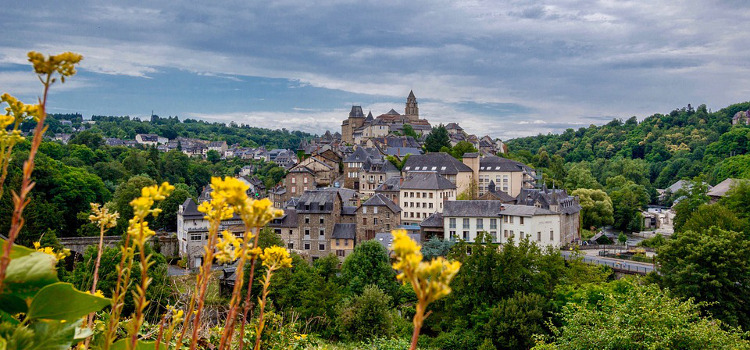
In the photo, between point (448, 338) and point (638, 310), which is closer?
point (638, 310)

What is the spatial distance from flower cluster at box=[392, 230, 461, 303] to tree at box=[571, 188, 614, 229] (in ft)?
202

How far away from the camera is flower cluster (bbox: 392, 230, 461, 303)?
1.60 meters

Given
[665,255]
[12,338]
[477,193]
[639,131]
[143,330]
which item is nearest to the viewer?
[12,338]

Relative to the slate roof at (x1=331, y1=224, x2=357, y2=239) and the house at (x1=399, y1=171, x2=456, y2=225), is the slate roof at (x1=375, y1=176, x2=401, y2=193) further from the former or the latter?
the slate roof at (x1=331, y1=224, x2=357, y2=239)

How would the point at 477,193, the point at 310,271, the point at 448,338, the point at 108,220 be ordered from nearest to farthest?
the point at 108,220, the point at 448,338, the point at 310,271, the point at 477,193

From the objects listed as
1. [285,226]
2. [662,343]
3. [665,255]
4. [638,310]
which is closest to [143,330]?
[662,343]

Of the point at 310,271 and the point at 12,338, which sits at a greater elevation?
the point at 12,338

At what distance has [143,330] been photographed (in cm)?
614

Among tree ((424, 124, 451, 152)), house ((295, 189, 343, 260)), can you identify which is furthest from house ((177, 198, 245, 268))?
tree ((424, 124, 451, 152))

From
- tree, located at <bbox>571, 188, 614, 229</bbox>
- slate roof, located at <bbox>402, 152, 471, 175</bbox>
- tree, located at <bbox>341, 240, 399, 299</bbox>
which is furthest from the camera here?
tree, located at <bbox>571, 188, 614, 229</bbox>

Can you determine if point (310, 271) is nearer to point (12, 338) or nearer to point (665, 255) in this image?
point (665, 255)

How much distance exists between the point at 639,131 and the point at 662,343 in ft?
445

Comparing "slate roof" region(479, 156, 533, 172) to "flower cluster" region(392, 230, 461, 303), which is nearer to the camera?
"flower cluster" region(392, 230, 461, 303)

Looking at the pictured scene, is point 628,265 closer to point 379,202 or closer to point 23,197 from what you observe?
point 379,202
